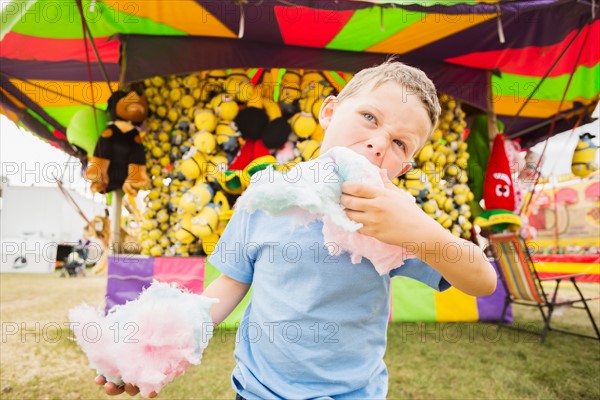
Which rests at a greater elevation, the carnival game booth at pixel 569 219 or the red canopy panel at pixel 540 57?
the red canopy panel at pixel 540 57

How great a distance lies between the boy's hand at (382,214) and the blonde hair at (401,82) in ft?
0.93

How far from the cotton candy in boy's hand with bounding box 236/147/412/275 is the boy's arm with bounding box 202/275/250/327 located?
327 mm

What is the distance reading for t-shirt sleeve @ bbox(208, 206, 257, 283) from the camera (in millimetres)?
818

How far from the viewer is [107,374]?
2.00ft

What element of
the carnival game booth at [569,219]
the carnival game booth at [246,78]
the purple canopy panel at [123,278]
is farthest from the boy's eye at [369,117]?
the carnival game booth at [569,219]

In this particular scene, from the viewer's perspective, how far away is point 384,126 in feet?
2.23

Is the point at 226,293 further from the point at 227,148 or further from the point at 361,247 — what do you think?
the point at 227,148

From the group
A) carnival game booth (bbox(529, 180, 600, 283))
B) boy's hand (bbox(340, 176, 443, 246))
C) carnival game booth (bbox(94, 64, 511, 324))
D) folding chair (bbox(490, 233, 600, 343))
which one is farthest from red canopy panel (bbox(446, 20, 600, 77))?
carnival game booth (bbox(529, 180, 600, 283))

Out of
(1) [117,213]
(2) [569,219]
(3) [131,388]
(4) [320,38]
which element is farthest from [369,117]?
(2) [569,219]

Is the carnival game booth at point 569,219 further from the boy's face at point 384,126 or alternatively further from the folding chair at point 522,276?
the boy's face at point 384,126

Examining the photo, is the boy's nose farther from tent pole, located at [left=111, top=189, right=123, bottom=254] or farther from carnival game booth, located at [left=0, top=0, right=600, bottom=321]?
tent pole, located at [left=111, top=189, right=123, bottom=254]

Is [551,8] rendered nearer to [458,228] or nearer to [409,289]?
[458,228]

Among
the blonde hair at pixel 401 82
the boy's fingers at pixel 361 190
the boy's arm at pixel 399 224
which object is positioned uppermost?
the blonde hair at pixel 401 82

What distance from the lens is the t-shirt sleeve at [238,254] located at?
818mm
